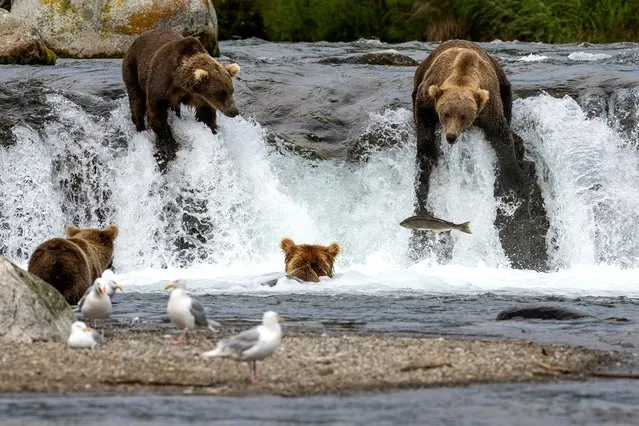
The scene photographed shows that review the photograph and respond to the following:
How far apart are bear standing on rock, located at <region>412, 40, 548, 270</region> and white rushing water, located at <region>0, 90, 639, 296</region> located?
177 mm

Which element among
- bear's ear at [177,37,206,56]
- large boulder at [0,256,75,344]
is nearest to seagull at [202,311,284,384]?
large boulder at [0,256,75,344]

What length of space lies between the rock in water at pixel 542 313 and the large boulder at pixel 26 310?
3.75 metres

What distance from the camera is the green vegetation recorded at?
31375mm

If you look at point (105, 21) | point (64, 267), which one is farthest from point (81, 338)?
point (105, 21)

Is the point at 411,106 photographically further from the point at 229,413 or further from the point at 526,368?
the point at 229,413

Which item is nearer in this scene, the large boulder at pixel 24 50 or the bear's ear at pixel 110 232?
the bear's ear at pixel 110 232

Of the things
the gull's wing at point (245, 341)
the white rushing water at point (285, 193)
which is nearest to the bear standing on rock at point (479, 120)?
the white rushing water at point (285, 193)

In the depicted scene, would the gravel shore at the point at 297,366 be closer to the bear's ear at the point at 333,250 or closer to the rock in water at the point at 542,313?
the rock in water at the point at 542,313

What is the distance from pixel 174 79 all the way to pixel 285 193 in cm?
201

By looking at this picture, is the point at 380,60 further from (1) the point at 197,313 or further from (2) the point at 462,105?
(1) the point at 197,313

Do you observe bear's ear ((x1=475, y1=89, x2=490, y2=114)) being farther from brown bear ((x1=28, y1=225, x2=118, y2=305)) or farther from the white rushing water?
brown bear ((x1=28, y1=225, x2=118, y2=305))

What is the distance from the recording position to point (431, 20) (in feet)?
114

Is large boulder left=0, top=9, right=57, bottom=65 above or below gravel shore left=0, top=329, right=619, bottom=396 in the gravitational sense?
above

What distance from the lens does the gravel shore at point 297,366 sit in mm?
8680
